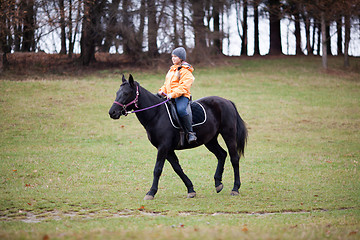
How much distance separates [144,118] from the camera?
810cm

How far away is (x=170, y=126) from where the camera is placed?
817 centimetres

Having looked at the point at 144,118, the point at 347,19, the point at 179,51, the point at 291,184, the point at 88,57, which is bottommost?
the point at 291,184

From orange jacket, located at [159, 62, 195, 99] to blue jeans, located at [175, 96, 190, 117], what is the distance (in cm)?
11

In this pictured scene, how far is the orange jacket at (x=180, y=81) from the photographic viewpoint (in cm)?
799

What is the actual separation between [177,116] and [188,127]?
0.35 meters

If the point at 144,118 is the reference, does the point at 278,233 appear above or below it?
below

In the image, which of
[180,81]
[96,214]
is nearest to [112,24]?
[180,81]

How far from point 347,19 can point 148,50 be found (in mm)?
18182

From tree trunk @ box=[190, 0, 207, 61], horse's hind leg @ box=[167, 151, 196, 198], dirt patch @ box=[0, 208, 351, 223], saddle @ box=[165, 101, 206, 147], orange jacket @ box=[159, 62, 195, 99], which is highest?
tree trunk @ box=[190, 0, 207, 61]

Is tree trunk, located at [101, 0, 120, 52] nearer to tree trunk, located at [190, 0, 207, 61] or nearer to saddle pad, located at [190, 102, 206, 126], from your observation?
tree trunk, located at [190, 0, 207, 61]

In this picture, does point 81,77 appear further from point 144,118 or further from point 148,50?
point 144,118

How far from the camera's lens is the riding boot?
26.7ft

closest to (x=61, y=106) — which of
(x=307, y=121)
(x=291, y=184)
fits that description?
(x=307, y=121)

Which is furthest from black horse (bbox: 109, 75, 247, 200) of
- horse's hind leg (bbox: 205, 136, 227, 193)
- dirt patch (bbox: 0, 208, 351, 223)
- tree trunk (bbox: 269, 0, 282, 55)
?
tree trunk (bbox: 269, 0, 282, 55)
